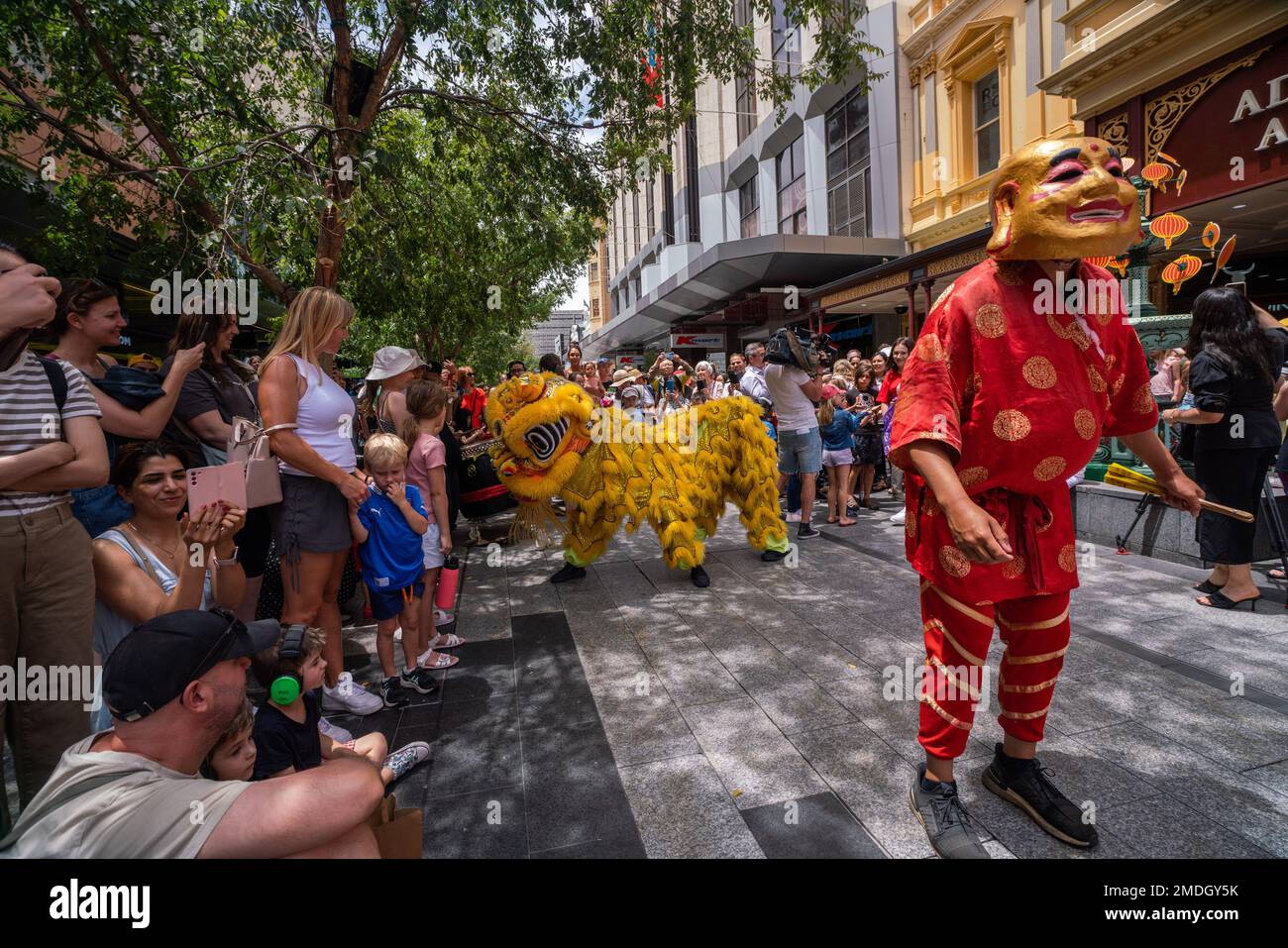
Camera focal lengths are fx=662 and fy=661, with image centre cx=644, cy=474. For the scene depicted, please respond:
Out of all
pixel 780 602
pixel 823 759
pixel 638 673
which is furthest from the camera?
pixel 780 602

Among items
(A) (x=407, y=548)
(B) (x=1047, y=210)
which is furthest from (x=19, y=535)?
(B) (x=1047, y=210)

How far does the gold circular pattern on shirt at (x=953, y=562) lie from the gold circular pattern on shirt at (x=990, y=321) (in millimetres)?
677

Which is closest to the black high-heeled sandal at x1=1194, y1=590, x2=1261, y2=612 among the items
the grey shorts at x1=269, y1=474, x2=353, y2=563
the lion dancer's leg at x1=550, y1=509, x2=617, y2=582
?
the lion dancer's leg at x1=550, y1=509, x2=617, y2=582

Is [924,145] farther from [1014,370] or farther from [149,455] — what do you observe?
[149,455]

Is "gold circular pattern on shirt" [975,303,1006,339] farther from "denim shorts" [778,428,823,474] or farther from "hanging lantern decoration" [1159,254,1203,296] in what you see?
"hanging lantern decoration" [1159,254,1203,296]

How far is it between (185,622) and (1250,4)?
11.1 m

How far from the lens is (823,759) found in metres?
2.68

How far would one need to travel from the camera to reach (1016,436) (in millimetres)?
1993

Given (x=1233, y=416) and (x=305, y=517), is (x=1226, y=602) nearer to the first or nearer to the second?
(x=1233, y=416)

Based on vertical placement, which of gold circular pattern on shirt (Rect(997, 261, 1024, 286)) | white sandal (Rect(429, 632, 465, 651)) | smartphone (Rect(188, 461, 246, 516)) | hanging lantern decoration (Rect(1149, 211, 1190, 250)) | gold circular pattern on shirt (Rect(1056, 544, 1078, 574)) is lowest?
white sandal (Rect(429, 632, 465, 651))

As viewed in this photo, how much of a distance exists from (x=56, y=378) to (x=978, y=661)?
307 cm

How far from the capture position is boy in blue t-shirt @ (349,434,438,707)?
10.9 feet

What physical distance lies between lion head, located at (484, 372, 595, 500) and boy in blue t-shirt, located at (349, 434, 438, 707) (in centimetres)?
122

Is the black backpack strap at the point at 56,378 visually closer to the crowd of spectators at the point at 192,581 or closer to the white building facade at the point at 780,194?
the crowd of spectators at the point at 192,581
